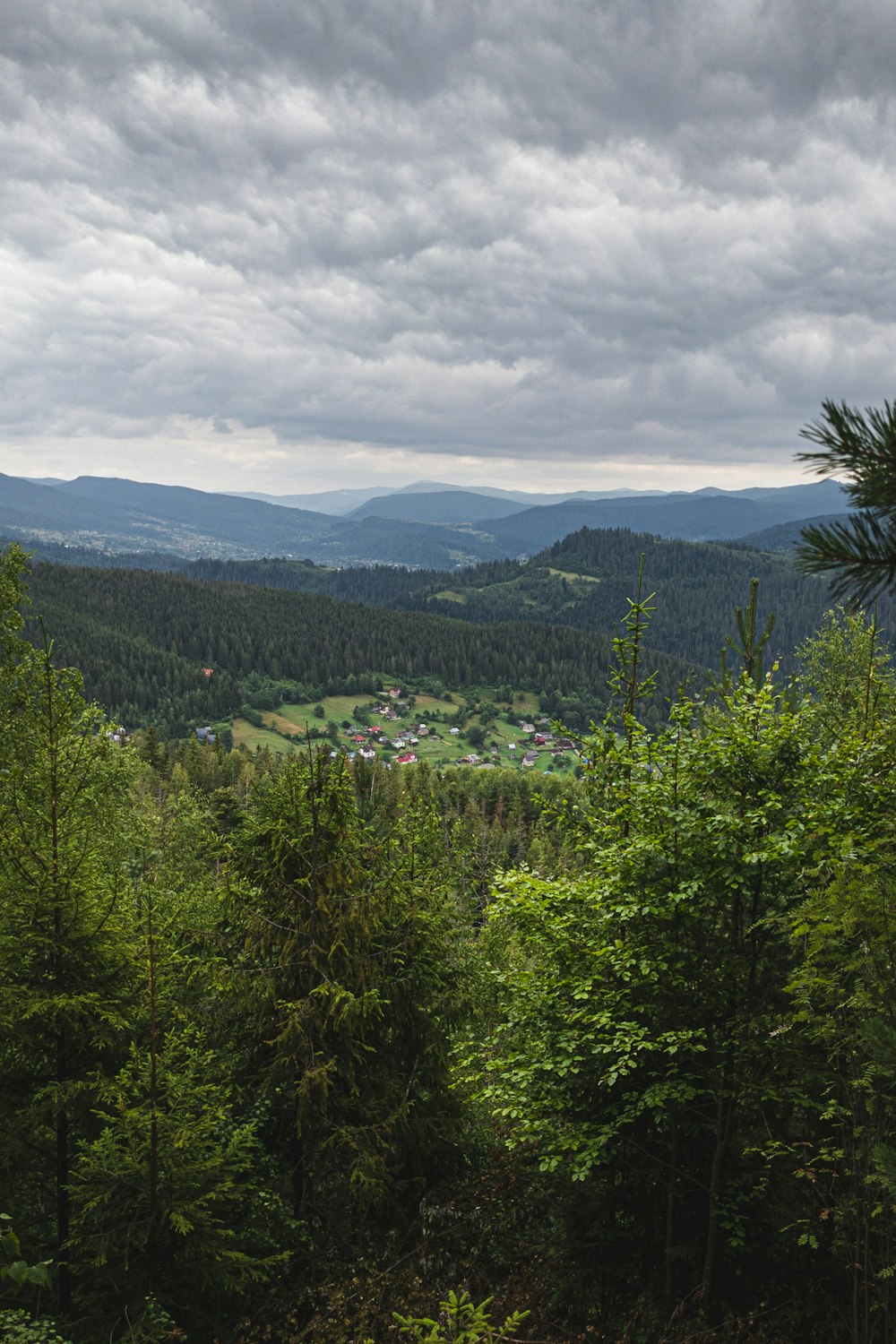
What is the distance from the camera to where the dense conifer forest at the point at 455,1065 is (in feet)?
31.3

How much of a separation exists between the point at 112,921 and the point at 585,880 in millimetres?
7380

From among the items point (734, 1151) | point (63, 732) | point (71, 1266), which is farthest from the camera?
point (63, 732)

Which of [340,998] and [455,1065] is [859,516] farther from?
[455,1065]

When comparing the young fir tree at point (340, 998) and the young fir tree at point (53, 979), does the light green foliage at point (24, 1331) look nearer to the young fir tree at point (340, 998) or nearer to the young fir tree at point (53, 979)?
the young fir tree at point (53, 979)

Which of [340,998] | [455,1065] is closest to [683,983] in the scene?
[340,998]

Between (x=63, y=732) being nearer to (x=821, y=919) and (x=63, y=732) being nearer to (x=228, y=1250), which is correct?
(x=228, y=1250)

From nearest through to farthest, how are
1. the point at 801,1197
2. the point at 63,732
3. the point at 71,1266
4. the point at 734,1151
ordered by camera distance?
the point at 71,1266
the point at 801,1197
the point at 734,1151
the point at 63,732

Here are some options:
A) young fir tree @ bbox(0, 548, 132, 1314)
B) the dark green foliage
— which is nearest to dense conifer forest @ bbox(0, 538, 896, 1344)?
young fir tree @ bbox(0, 548, 132, 1314)

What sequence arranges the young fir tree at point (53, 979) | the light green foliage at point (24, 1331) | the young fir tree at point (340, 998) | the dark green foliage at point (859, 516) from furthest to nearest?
the young fir tree at point (340, 998) → the young fir tree at point (53, 979) → the light green foliage at point (24, 1331) → the dark green foliage at point (859, 516)

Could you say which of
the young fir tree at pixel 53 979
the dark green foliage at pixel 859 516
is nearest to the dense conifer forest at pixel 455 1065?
the young fir tree at pixel 53 979

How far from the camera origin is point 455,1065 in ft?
46.3

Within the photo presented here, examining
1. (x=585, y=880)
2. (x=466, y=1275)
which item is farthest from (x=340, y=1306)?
(x=585, y=880)

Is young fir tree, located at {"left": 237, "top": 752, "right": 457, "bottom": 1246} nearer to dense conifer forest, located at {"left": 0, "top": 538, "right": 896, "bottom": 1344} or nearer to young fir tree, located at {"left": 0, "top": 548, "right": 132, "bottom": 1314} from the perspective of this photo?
dense conifer forest, located at {"left": 0, "top": 538, "right": 896, "bottom": 1344}

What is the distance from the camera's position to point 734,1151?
10.8m
